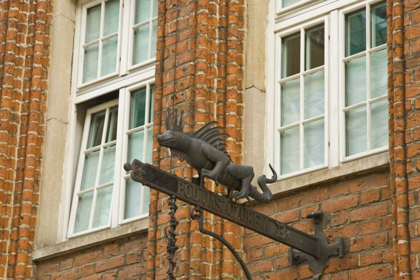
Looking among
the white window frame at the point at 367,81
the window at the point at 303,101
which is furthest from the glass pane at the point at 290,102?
the white window frame at the point at 367,81

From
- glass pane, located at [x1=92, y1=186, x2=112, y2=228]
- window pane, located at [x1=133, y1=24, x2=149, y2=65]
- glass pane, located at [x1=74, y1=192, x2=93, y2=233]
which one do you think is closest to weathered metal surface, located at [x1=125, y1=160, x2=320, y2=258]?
glass pane, located at [x1=92, y1=186, x2=112, y2=228]

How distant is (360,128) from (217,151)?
1.73 meters

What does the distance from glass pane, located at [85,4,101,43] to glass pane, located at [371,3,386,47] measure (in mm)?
3451

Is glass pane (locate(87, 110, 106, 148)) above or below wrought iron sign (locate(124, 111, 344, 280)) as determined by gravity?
above

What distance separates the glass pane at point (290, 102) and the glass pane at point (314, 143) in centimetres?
22

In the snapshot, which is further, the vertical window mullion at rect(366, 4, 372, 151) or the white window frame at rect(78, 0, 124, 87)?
the white window frame at rect(78, 0, 124, 87)

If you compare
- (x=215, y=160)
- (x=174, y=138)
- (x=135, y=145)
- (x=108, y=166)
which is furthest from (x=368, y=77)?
(x=108, y=166)

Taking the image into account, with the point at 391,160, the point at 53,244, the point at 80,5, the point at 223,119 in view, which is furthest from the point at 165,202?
the point at 80,5

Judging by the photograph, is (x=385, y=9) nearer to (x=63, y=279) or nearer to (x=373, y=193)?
(x=373, y=193)

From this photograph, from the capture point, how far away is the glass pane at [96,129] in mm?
11797

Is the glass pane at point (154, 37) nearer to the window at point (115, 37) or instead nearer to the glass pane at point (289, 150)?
the window at point (115, 37)

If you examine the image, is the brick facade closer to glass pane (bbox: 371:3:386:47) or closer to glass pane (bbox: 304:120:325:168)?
glass pane (bbox: 304:120:325:168)

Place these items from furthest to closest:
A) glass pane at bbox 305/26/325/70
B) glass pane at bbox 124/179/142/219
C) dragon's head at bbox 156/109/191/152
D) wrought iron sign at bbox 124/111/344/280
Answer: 1. glass pane at bbox 124/179/142/219
2. glass pane at bbox 305/26/325/70
3. dragon's head at bbox 156/109/191/152
4. wrought iron sign at bbox 124/111/344/280

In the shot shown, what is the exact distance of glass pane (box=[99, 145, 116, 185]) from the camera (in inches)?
449
